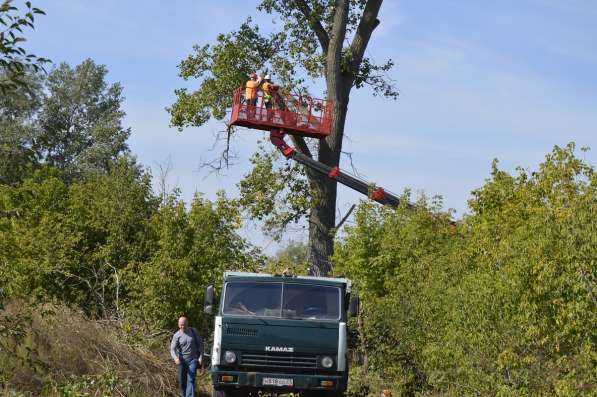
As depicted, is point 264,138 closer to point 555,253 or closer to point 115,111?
point 555,253

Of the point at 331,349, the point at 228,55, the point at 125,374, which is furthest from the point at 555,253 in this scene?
the point at 228,55

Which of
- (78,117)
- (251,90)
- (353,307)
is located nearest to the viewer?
(353,307)

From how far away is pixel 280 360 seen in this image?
1619 centimetres

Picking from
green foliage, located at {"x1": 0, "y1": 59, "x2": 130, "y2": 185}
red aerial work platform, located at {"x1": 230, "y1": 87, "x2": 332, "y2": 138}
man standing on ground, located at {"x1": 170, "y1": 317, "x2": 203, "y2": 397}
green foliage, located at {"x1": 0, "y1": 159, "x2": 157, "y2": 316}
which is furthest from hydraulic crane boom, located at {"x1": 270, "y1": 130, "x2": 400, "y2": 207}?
green foliage, located at {"x1": 0, "y1": 59, "x2": 130, "y2": 185}

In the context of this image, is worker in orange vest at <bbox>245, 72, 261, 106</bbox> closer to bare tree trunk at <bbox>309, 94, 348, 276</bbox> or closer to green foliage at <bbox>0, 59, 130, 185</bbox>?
bare tree trunk at <bbox>309, 94, 348, 276</bbox>

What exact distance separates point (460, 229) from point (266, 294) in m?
10.8

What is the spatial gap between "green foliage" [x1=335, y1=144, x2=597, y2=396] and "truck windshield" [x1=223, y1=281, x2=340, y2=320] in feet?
6.80

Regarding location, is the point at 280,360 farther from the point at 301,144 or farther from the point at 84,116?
the point at 84,116

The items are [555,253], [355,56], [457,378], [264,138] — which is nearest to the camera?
[555,253]

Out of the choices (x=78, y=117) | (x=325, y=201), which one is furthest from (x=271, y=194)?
(x=78, y=117)

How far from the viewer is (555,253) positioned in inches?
510

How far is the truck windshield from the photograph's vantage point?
16.5m

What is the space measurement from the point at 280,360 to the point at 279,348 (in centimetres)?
21

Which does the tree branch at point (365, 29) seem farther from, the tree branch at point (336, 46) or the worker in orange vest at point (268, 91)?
the worker in orange vest at point (268, 91)
